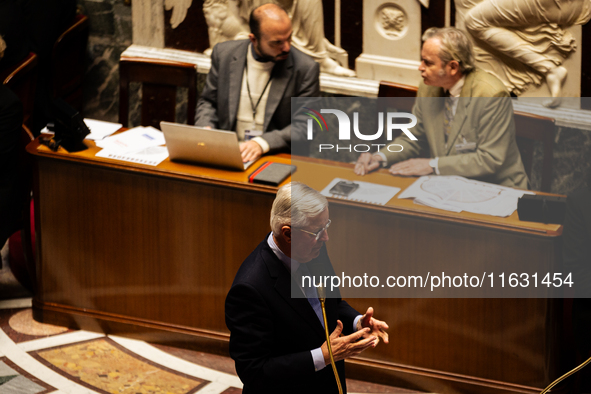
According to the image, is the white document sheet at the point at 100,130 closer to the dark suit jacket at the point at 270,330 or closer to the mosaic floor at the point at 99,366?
the mosaic floor at the point at 99,366

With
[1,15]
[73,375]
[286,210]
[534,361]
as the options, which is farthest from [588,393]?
[1,15]

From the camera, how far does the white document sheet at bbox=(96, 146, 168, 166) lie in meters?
3.60

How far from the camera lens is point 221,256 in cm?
353

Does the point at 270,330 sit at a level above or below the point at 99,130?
below

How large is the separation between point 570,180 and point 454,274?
1780 millimetres

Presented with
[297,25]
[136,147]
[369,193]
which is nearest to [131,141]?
[136,147]

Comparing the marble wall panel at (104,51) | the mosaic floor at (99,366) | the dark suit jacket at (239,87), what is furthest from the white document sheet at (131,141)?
the marble wall panel at (104,51)

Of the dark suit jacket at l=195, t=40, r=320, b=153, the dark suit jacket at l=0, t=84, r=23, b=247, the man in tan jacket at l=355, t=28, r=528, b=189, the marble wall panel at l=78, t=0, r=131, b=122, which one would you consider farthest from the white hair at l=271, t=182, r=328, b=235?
the marble wall panel at l=78, t=0, r=131, b=122

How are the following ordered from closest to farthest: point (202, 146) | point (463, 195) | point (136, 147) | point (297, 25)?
point (463, 195), point (202, 146), point (136, 147), point (297, 25)

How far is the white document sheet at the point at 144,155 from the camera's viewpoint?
360cm

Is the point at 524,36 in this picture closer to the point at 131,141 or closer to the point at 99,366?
the point at 131,141

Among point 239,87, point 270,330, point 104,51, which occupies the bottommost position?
point 270,330

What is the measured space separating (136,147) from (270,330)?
6.47ft

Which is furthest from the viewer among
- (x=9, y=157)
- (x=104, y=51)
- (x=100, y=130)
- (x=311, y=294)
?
(x=104, y=51)
